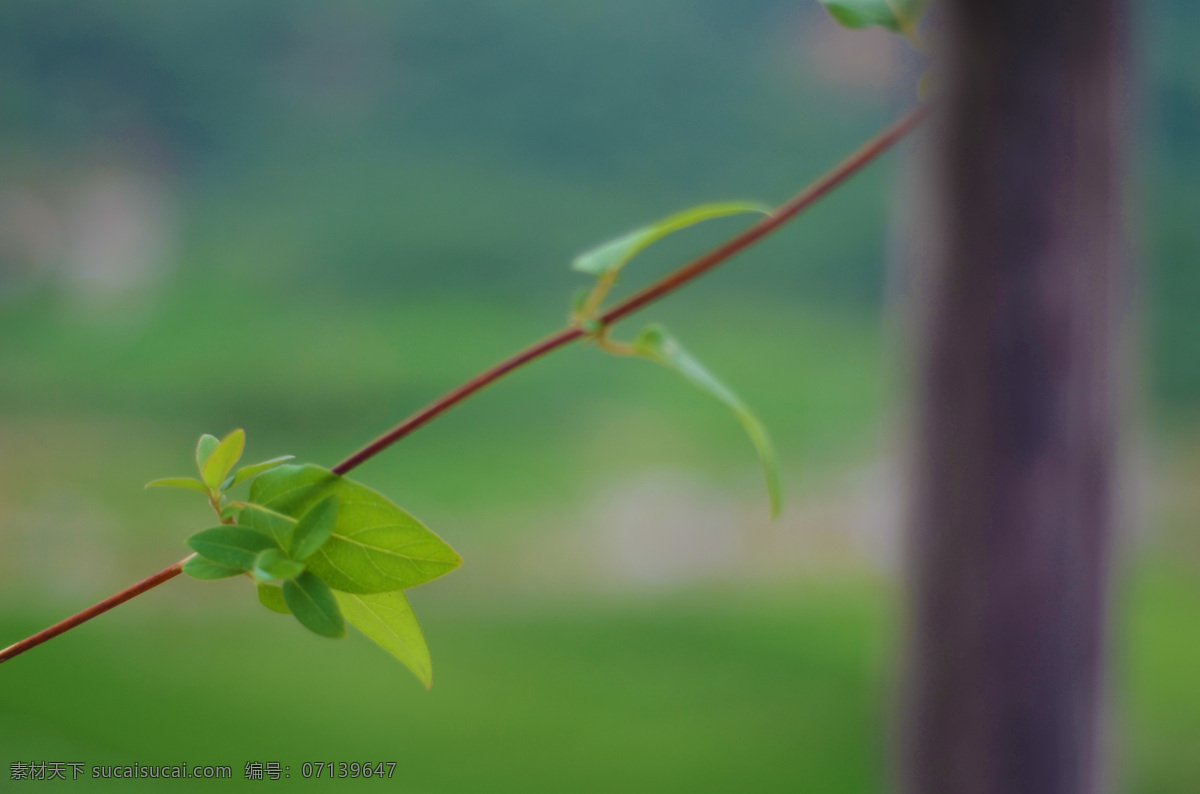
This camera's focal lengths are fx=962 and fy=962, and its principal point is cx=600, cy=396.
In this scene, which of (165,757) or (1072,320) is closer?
(1072,320)

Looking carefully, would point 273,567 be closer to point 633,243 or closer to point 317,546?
point 317,546

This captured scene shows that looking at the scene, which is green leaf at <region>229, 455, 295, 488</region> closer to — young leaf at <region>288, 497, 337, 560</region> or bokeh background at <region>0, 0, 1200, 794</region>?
young leaf at <region>288, 497, 337, 560</region>

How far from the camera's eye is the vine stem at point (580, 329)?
0.14 metres

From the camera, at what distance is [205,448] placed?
168 millimetres

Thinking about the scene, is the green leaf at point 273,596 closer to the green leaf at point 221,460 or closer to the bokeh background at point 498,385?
the green leaf at point 221,460

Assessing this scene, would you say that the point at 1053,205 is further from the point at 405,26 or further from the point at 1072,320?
the point at 405,26

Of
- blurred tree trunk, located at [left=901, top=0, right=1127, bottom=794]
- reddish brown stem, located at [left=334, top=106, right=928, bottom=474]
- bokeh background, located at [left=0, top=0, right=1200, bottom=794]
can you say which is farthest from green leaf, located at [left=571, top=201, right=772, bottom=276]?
bokeh background, located at [left=0, top=0, right=1200, bottom=794]

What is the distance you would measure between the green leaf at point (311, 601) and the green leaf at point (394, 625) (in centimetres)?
1

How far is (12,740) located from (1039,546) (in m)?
1.92

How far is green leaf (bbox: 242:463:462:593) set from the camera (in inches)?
6.1

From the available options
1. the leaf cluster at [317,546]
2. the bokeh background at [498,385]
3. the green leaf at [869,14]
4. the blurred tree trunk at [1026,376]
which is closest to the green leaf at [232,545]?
the leaf cluster at [317,546]

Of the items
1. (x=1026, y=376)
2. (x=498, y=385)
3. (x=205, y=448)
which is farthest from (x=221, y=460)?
(x=498, y=385)

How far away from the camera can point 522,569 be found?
8.55ft

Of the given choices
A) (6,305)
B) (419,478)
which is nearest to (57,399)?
(6,305)
